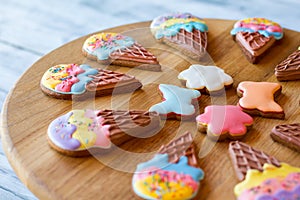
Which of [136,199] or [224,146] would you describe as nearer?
[136,199]

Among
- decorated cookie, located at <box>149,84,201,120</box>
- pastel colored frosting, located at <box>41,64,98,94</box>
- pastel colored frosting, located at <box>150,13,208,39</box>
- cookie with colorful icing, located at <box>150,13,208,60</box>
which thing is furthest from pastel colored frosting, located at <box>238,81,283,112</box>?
pastel colored frosting, located at <box>41,64,98,94</box>

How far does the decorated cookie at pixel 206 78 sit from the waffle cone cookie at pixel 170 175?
320 mm

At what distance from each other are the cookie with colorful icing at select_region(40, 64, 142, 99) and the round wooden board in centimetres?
3

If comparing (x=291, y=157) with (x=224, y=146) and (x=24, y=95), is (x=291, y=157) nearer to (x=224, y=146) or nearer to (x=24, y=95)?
(x=224, y=146)

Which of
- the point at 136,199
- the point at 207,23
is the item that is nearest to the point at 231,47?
the point at 207,23

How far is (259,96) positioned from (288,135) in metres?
0.22

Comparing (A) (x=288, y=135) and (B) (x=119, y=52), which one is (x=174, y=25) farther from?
(A) (x=288, y=135)

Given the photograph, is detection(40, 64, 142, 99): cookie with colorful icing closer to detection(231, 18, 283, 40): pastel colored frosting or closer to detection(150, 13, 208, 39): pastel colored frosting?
detection(150, 13, 208, 39): pastel colored frosting

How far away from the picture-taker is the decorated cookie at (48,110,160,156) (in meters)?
1.56

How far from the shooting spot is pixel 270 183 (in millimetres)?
1401

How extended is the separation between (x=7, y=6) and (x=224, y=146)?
219 cm

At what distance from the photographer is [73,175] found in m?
1.51

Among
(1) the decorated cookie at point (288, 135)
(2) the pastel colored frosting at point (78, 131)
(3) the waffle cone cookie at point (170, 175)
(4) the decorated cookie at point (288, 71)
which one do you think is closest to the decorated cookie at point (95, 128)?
(2) the pastel colored frosting at point (78, 131)

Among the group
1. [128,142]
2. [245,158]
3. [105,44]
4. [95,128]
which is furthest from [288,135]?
[105,44]
